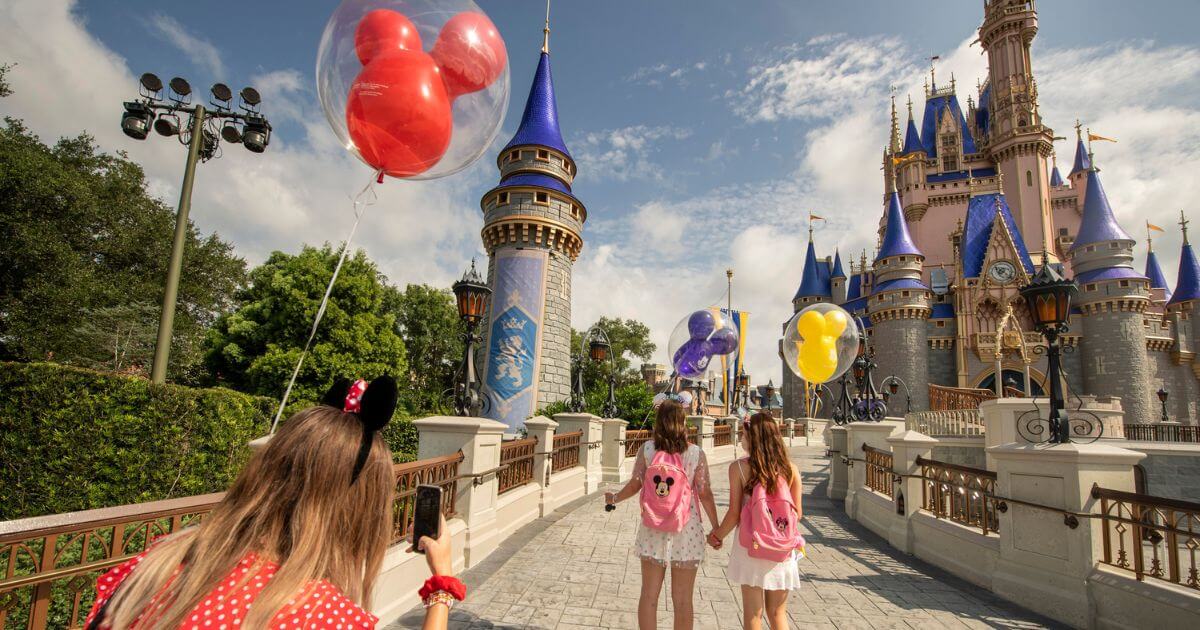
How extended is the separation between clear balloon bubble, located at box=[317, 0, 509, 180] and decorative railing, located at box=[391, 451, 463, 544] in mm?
2666

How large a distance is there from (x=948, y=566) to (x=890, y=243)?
3677 cm

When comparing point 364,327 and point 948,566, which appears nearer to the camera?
point 948,566

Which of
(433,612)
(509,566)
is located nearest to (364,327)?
(509,566)

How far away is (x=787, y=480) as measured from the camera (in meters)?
3.80

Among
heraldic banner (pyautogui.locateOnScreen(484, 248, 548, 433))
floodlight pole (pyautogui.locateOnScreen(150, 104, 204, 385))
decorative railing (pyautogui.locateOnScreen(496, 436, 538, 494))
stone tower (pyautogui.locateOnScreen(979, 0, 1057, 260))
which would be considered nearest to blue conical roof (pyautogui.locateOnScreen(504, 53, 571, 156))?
heraldic banner (pyautogui.locateOnScreen(484, 248, 548, 433))

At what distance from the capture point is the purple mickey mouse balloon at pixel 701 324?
14336 mm

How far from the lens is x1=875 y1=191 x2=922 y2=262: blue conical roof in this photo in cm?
3797

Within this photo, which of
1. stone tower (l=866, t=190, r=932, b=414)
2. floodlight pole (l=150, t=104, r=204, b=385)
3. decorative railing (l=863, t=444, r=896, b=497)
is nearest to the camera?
floodlight pole (l=150, t=104, r=204, b=385)

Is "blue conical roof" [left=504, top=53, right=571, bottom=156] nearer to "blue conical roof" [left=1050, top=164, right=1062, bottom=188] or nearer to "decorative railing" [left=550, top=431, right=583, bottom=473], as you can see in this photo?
"decorative railing" [left=550, top=431, right=583, bottom=473]

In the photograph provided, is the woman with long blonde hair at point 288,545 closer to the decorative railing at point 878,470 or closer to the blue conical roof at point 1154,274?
the decorative railing at point 878,470

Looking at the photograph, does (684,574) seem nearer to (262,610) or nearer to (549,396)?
(262,610)

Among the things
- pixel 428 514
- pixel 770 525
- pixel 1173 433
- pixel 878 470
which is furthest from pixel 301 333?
pixel 1173 433

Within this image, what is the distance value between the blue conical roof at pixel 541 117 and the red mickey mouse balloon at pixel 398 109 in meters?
19.8

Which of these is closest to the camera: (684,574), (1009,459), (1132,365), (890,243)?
(684,574)
